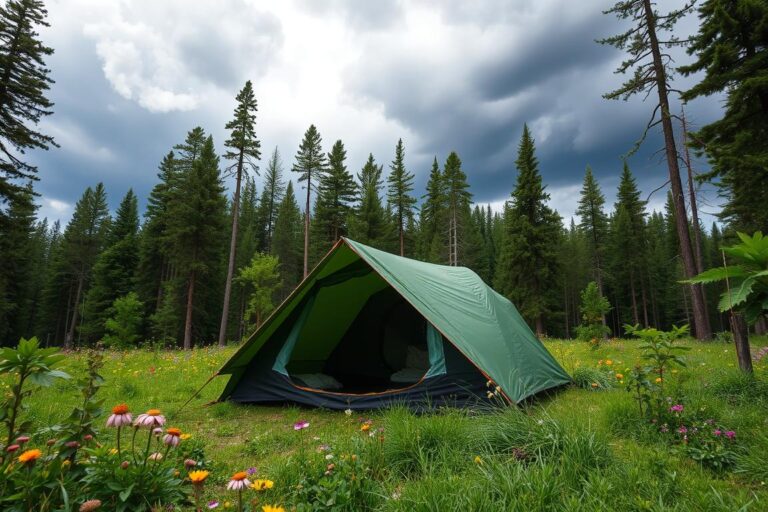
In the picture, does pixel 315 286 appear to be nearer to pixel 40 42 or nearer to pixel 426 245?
pixel 40 42

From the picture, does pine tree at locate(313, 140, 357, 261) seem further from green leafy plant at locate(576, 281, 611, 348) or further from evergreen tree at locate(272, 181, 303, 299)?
green leafy plant at locate(576, 281, 611, 348)

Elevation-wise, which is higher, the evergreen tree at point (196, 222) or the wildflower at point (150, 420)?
the evergreen tree at point (196, 222)

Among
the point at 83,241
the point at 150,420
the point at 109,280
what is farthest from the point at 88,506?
the point at 83,241

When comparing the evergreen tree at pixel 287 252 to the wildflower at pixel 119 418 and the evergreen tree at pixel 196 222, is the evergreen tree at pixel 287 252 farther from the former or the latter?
the wildflower at pixel 119 418

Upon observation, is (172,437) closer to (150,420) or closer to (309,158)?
(150,420)

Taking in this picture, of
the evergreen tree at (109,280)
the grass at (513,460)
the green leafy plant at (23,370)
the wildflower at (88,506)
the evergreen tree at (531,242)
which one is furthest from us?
the evergreen tree at (109,280)

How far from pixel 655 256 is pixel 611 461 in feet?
133

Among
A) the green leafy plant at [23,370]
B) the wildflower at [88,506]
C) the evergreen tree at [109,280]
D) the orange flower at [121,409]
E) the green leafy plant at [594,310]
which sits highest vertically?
the evergreen tree at [109,280]

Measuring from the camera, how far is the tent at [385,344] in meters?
4.58

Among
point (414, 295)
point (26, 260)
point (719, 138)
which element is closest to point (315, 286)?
point (414, 295)

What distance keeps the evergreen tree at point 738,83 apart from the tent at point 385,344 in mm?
8378

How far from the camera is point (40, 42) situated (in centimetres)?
1232

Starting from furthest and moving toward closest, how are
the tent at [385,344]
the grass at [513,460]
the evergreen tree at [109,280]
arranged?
1. the evergreen tree at [109,280]
2. the tent at [385,344]
3. the grass at [513,460]

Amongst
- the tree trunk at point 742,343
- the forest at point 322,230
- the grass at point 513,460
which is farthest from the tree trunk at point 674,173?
the grass at point 513,460
